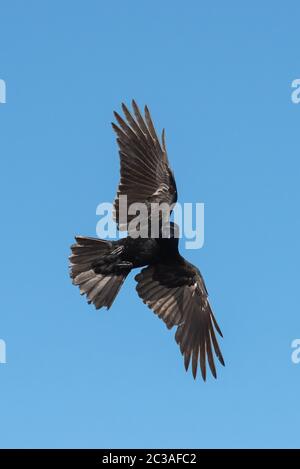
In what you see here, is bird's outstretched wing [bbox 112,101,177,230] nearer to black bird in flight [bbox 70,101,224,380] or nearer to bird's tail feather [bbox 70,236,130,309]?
black bird in flight [bbox 70,101,224,380]

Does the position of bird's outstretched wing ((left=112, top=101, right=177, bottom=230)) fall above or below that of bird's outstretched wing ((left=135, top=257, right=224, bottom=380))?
above

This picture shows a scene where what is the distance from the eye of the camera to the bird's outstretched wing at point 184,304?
1966 centimetres

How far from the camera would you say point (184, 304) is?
65.8ft

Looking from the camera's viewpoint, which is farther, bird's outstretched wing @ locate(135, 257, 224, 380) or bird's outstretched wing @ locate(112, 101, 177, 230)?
bird's outstretched wing @ locate(135, 257, 224, 380)

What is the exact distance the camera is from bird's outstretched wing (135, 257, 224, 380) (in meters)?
19.7

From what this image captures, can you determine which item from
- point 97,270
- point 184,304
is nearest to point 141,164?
point 97,270

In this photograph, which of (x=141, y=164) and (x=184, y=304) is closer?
(x=141, y=164)

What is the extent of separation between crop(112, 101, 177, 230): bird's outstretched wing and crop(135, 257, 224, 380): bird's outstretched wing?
1318 millimetres

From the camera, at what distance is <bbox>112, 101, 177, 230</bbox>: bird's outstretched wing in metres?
18.9

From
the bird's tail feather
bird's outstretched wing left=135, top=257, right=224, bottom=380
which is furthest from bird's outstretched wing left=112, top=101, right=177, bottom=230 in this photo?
bird's outstretched wing left=135, top=257, right=224, bottom=380

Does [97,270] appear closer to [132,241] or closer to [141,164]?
[132,241]

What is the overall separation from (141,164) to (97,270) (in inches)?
69.9
